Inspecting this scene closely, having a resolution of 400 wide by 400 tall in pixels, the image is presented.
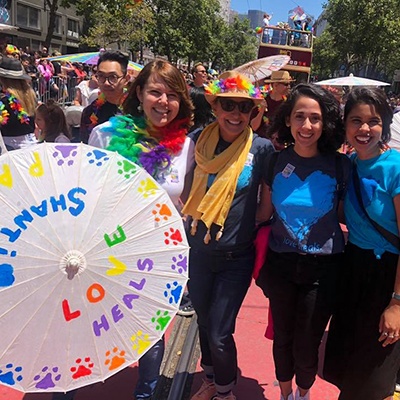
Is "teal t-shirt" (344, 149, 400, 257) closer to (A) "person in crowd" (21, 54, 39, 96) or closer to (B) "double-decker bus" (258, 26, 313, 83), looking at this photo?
(A) "person in crowd" (21, 54, 39, 96)

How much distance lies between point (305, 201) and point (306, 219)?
0.09 m

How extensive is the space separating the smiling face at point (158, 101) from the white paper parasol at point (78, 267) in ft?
2.00

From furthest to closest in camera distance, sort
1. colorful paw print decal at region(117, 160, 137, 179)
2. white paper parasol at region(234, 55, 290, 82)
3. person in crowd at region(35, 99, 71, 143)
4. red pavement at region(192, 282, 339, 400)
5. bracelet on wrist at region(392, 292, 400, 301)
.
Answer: white paper parasol at region(234, 55, 290, 82) < person in crowd at region(35, 99, 71, 143) < red pavement at region(192, 282, 339, 400) < bracelet on wrist at region(392, 292, 400, 301) < colorful paw print decal at region(117, 160, 137, 179)

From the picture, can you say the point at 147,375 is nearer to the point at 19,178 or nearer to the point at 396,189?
the point at 19,178

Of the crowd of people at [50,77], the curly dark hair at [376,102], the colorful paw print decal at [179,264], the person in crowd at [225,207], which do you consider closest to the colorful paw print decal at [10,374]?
the colorful paw print decal at [179,264]

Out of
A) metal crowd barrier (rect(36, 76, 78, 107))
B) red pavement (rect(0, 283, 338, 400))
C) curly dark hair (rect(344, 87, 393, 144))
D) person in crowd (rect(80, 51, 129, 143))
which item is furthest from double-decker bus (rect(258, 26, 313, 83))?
curly dark hair (rect(344, 87, 393, 144))

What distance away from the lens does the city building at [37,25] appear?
28.4m

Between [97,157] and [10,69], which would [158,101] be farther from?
[10,69]

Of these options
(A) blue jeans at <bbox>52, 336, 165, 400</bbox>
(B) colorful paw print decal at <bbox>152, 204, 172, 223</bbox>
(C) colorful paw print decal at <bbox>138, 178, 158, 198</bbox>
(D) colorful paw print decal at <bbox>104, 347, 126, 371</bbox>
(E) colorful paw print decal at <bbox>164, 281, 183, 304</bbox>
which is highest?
(C) colorful paw print decal at <bbox>138, 178, 158, 198</bbox>

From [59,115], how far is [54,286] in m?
3.07

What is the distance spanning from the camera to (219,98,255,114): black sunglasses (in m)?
2.50

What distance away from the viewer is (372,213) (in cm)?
216

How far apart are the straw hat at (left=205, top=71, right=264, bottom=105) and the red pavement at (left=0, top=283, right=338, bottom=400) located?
1926 millimetres

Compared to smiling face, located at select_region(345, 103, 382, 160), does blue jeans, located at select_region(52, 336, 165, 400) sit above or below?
below
